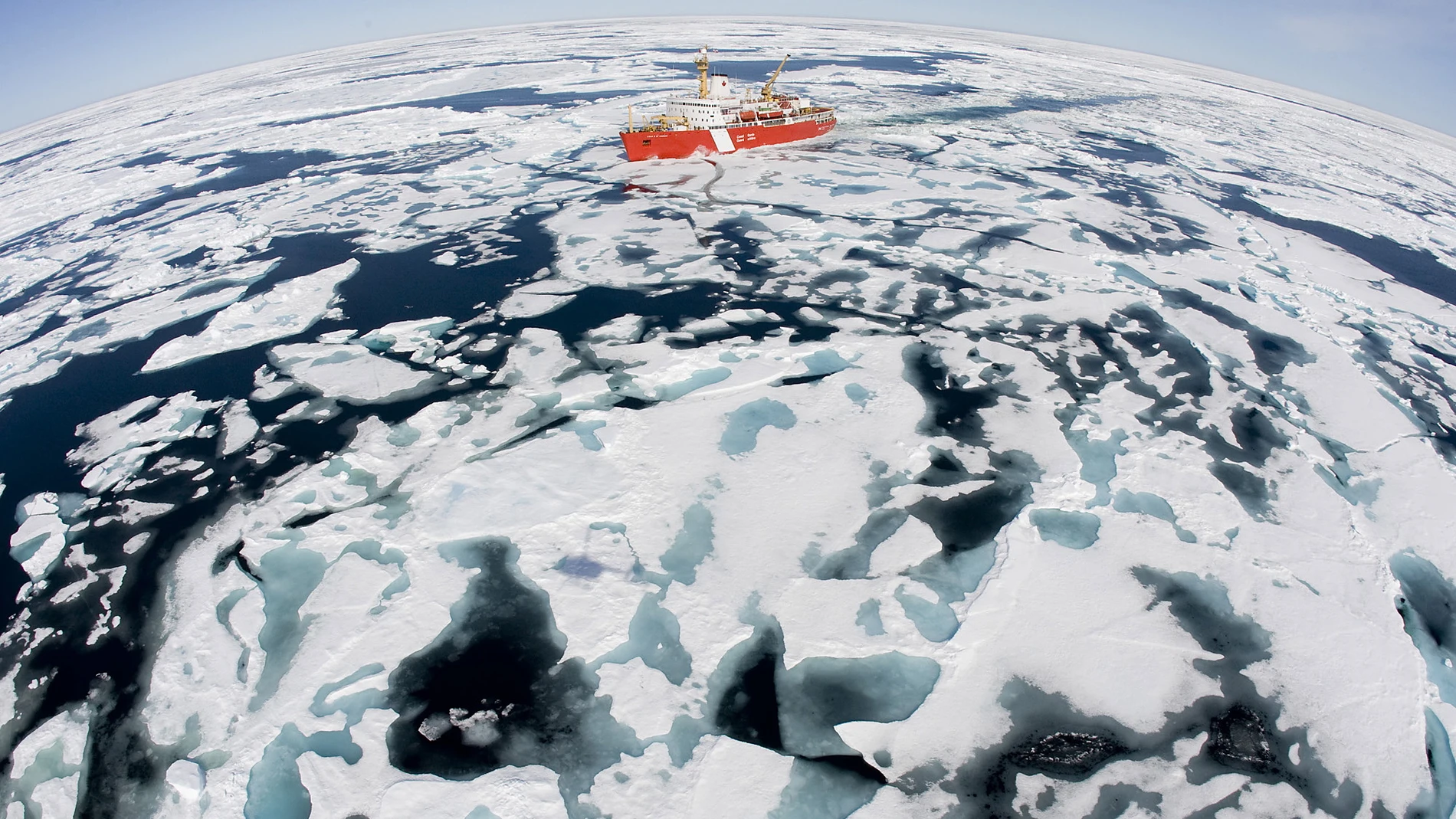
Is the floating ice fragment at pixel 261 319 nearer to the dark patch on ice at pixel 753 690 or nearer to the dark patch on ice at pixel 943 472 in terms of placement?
the dark patch on ice at pixel 753 690

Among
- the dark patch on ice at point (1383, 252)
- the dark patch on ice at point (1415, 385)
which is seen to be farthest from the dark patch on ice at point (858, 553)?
the dark patch on ice at point (1383, 252)

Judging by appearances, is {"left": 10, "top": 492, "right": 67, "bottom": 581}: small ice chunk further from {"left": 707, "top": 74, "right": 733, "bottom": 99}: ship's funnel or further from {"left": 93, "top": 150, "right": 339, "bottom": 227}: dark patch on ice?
{"left": 707, "top": 74, "right": 733, "bottom": 99}: ship's funnel

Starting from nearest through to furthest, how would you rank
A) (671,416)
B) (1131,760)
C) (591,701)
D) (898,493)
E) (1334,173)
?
(1131,760)
(591,701)
(898,493)
(671,416)
(1334,173)

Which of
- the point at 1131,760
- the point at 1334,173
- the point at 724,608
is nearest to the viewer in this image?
the point at 1131,760

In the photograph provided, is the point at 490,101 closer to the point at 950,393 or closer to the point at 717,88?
the point at 717,88

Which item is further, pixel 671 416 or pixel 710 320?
pixel 710 320

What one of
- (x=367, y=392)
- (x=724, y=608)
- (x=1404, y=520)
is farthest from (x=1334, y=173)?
(x=367, y=392)

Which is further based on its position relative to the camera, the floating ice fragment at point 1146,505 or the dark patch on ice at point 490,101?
the dark patch on ice at point 490,101

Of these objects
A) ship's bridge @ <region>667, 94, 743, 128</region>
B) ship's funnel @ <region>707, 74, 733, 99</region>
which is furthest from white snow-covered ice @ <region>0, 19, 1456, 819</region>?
ship's funnel @ <region>707, 74, 733, 99</region>

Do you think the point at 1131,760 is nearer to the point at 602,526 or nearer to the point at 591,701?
the point at 591,701
